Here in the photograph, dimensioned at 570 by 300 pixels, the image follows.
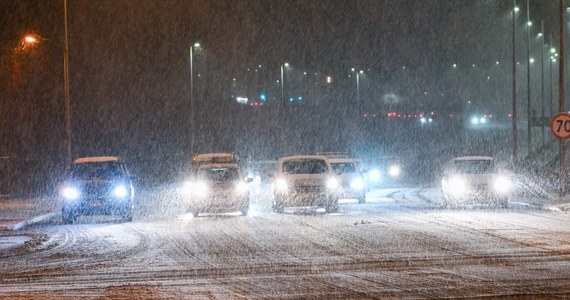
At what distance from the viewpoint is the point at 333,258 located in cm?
1497

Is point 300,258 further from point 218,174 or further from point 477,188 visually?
point 477,188

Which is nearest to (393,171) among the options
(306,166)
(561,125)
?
(561,125)

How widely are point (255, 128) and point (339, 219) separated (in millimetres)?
60876

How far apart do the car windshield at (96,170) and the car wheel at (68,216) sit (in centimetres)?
108

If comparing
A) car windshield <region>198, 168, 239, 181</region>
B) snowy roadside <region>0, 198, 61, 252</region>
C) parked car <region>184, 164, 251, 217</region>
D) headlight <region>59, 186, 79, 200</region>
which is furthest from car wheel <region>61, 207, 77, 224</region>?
car windshield <region>198, 168, 239, 181</region>

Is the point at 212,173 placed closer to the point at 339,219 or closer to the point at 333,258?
the point at 339,219

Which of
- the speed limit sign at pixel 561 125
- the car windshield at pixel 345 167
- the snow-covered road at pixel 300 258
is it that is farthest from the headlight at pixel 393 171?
the snow-covered road at pixel 300 258

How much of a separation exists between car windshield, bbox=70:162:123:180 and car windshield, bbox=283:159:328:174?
213 inches

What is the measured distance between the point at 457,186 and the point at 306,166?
498 cm

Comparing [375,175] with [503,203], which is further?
[375,175]

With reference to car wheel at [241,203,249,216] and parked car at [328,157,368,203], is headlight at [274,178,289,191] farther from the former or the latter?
parked car at [328,157,368,203]

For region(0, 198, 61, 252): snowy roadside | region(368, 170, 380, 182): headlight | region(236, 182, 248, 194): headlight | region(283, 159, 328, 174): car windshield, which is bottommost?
region(0, 198, 61, 252): snowy roadside

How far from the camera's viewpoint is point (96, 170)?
2591 centimetres

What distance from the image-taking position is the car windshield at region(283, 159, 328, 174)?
27734 mm
